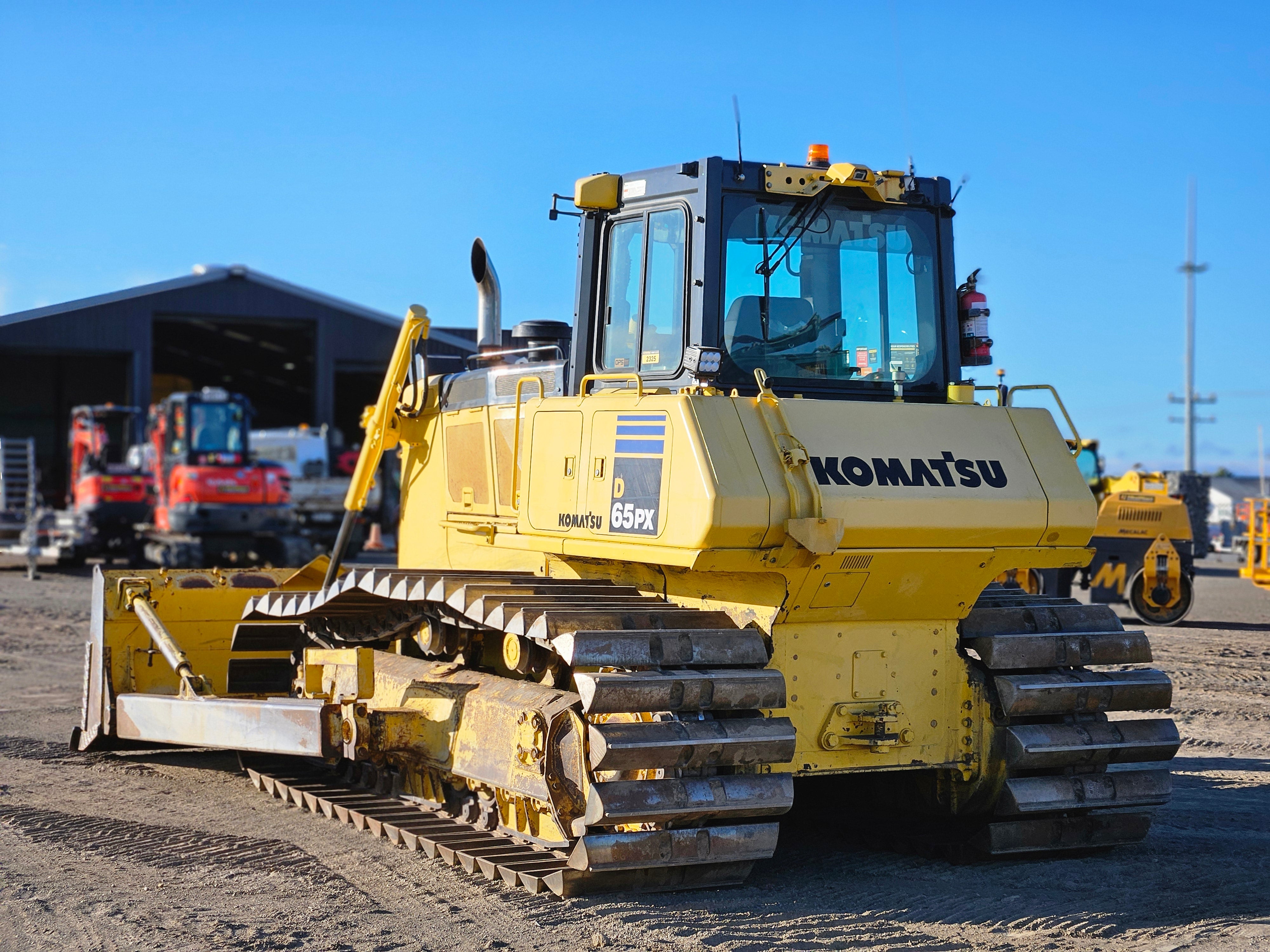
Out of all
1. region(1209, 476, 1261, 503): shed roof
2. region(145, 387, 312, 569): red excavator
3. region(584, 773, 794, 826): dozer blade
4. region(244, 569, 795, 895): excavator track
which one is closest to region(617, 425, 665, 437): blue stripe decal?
region(244, 569, 795, 895): excavator track

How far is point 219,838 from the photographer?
6.95 meters

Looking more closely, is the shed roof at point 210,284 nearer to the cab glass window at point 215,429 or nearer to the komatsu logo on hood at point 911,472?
the cab glass window at point 215,429

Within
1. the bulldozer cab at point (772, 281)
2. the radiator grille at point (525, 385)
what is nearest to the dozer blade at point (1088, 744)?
the bulldozer cab at point (772, 281)

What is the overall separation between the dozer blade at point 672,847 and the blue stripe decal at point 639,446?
5.20 ft

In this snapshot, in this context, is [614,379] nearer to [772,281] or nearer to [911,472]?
[772,281]

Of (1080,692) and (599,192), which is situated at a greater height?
(599,192)

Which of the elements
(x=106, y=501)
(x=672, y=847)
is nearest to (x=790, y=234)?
(x=672, y=847)

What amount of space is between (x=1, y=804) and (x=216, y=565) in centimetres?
1786

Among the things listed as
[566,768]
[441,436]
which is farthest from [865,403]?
[441,436]

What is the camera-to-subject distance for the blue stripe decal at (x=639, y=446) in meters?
5.78

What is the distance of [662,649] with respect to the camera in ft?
18.2

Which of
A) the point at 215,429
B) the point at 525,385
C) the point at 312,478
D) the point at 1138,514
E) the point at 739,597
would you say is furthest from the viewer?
the point at 312,478

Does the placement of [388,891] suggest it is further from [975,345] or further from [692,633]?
[975,345]

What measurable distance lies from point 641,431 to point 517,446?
1448 mm
